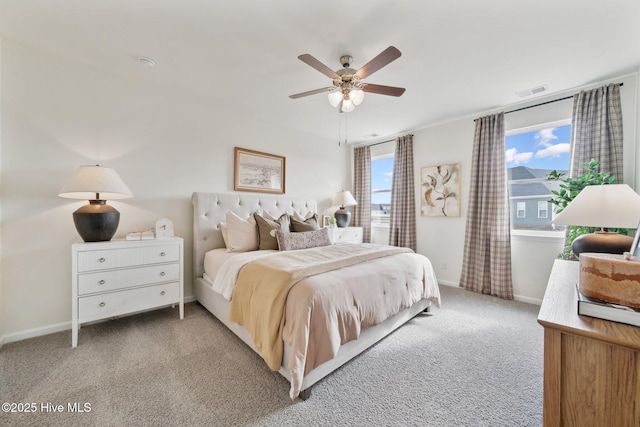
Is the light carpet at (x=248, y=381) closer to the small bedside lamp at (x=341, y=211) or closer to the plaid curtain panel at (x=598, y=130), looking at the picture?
the plaid curtain panel at (x=598, y=130)

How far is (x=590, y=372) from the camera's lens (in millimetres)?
706

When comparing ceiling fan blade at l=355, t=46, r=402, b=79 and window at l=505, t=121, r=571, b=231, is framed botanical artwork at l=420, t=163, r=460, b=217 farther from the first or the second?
ceiling fan blade at l=355, t=46, r=402, b=79

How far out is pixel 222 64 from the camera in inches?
92.0

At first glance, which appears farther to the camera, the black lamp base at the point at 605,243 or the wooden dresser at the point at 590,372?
the black lamp base at the point at 605,243

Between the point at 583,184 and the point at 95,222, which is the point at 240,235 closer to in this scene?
the point at 95,222

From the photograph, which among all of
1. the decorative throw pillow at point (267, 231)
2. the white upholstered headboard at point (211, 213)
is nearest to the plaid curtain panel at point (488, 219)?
the decorative throw pillow at point (267, 231)

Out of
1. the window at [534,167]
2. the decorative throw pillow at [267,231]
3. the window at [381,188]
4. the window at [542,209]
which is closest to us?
the decorative throw pillow at [267,231]

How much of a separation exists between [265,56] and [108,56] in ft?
4.76

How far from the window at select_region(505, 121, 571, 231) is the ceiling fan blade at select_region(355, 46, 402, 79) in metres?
2.55

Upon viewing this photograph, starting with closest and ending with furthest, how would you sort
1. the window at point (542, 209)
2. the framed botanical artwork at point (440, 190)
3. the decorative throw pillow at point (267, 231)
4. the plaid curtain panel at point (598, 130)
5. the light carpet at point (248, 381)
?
the light carpet at point (248, 381) → the plaid curtain panel at point (598, 130) → the decorative throw pillow at point (267, 231) → the window at point (542, 209) → the framed botanical artwork at point (440, 190)

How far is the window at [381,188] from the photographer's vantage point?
15.7 ft

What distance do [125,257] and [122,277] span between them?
0.18 m

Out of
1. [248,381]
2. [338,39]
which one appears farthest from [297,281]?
[338,39]

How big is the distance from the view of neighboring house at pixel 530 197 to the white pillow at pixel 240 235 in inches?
133
